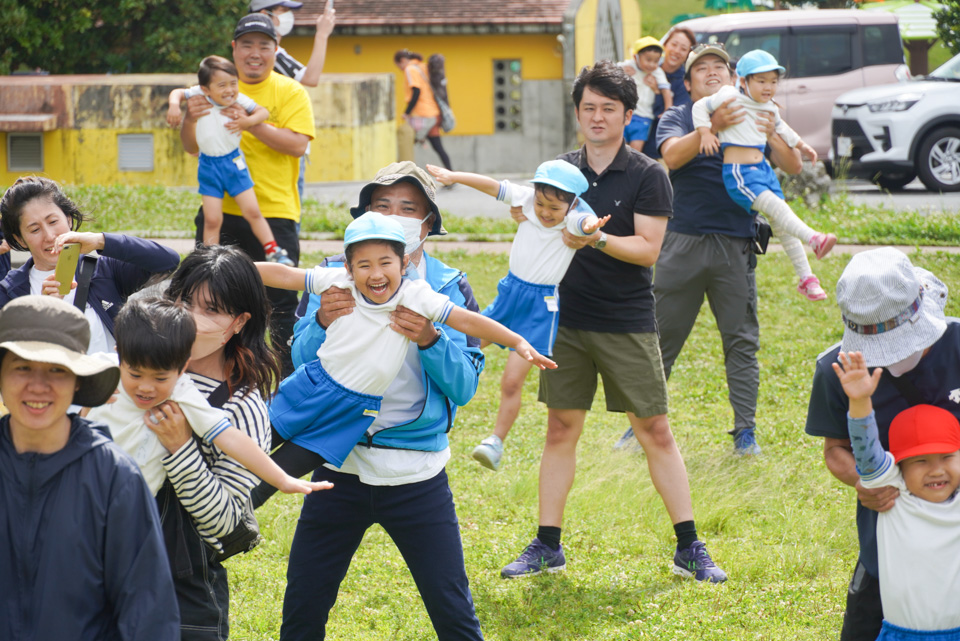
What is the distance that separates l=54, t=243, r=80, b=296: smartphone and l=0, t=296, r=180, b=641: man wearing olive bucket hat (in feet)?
4.62

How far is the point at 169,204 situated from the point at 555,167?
10275mm

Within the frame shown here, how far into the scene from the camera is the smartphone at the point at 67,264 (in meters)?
3.85

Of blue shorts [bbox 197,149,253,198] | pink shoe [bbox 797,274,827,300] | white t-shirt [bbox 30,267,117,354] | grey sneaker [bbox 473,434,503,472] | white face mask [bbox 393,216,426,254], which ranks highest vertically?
blue shorts [bbox 197,149,253,198]

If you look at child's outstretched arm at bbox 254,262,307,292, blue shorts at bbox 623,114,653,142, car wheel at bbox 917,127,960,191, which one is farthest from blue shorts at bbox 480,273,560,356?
car wheel at bbox 917,127,960,191

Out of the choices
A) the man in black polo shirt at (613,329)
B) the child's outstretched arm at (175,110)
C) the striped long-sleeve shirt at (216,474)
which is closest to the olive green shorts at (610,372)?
the man in black polo shirt at (613,329)

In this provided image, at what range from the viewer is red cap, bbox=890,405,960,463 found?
10.1ft

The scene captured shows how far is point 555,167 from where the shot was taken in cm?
484

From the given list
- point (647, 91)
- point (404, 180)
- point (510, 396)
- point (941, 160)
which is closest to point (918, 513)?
point (404, 180)

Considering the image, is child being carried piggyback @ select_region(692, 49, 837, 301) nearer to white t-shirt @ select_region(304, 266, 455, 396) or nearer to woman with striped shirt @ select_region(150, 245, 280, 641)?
white t-shirt @ select_region(304, 266, 455, 396)

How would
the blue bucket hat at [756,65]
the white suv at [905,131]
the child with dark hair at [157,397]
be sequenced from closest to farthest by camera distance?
the child with dark hair at [157,397] < the blue bucket hat at [756,65] < the white suv at [905,131]

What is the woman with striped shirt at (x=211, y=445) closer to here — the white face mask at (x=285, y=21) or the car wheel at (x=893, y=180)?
the white face mask at (x=285, y=21)

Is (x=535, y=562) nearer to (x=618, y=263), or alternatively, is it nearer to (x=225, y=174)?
(x=618, y=263)

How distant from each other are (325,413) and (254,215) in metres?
3.52

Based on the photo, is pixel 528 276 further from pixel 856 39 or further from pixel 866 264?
pixel 856 39
